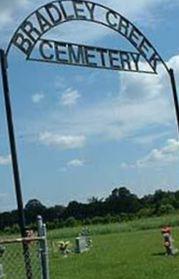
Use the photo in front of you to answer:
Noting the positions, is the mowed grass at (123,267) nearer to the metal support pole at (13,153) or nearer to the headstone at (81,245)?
the headstone at (81,245)

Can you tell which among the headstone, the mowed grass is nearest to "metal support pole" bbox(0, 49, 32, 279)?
the mowed grass

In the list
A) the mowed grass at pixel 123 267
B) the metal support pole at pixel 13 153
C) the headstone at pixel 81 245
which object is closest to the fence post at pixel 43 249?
the metal support pole at pixel 13 153

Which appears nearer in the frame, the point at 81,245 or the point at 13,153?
the point at 13,153

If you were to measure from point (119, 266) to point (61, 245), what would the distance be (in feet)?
38.6

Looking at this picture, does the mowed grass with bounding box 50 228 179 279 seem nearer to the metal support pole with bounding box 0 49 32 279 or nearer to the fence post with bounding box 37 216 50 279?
the metal support pole with bounding box 0 49 32 279

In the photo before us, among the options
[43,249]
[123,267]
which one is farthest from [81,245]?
[43,249]

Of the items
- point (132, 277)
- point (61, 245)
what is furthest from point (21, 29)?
point (61, 245)

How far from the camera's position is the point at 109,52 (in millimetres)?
14148

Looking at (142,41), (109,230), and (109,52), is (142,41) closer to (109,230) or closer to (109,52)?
(109,52)

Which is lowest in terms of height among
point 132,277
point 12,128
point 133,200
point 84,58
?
point 132,277

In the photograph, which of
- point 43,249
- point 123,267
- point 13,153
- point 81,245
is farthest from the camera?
point 81,245

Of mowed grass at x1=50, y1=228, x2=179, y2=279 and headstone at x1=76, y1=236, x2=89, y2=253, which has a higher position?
headstone at x1=76, y1=236, x2=89, y2=253

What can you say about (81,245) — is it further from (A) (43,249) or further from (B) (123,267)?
(A) (43,249)

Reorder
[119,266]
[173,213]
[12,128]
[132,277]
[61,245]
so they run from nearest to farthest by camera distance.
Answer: [12,128], [132,277], [119,266], [61,245], [173,213]
